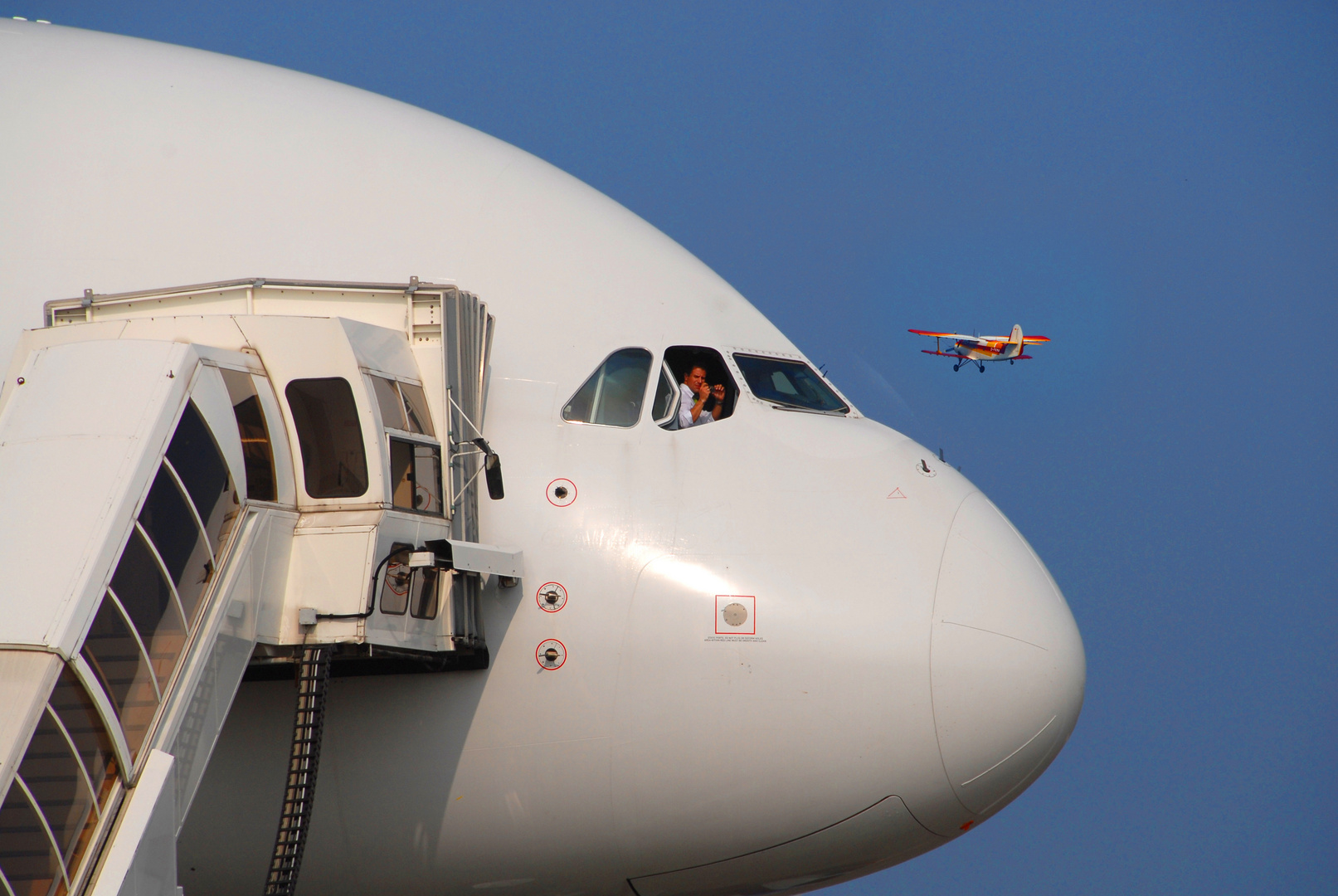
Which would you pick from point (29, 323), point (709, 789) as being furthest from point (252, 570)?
point (709, 789)

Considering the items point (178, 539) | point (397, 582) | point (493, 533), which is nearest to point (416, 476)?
point (397, 582)

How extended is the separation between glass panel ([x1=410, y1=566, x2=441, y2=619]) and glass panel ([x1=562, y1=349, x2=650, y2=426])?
1797 mm

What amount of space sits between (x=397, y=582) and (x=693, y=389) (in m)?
3.09

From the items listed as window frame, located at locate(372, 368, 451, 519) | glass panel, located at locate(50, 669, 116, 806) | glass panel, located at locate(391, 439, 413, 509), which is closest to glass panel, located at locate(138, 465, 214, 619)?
glass panel, located at locate(50, 669, 116, 806)

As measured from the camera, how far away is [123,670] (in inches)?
290

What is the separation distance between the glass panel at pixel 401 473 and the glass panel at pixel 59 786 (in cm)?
269

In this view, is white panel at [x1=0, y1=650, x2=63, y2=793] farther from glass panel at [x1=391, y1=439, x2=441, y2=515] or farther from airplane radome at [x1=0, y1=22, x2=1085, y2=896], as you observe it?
glass panel at [x1=391, y1=439, x2=441, y2=515]

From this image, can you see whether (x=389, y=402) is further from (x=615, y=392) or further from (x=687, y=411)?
(x=687, y=411)

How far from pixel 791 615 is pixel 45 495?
16.7 ft

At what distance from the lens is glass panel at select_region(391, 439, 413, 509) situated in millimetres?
9102

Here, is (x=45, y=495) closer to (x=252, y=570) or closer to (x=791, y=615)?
(x=252, y=570)

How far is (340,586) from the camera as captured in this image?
8.62m

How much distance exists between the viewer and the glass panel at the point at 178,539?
767 cm

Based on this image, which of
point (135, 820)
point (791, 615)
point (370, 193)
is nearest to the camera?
point (135, 820)
